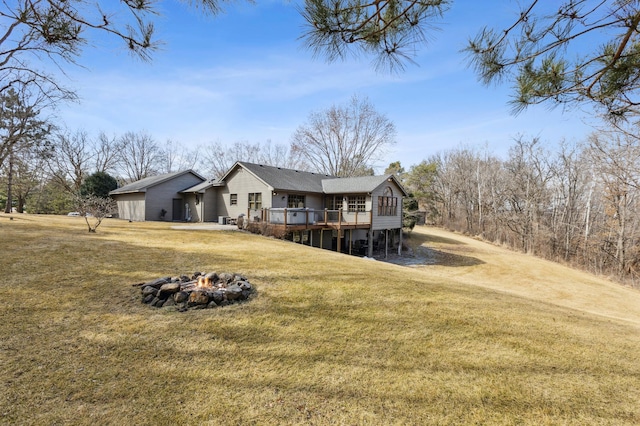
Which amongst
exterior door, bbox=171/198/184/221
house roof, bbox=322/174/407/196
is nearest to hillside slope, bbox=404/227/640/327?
house roof, bbox=322/174/407/196

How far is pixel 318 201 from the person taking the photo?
19.9m

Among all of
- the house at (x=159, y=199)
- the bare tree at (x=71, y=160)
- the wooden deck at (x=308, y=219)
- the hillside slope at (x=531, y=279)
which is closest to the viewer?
the hillside slope at (x=531, y=279)

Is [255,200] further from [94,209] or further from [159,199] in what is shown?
[159,199]

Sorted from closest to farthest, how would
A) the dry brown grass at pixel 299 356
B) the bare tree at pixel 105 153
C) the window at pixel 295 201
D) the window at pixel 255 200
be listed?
the dry brown grass at pixel 299 356, the window at pixel 255 200, the window at pixel 295 201, the bare tree at pixel 105 153

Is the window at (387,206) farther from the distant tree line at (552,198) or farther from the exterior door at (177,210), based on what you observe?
the exterior door at (177,210)

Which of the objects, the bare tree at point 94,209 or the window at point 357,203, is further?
the window at point 357,203

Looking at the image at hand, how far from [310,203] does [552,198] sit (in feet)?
71.3

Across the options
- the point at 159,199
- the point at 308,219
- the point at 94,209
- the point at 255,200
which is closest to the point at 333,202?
the point at 308,219

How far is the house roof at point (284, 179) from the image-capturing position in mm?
17372

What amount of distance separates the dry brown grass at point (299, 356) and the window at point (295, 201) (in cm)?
1137

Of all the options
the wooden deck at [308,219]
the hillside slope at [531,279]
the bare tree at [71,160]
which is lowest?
the hillside slope at [531,279]

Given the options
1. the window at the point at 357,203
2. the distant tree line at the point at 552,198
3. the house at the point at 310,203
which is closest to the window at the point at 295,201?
the house at the point at 310,203

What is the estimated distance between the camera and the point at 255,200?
18.0m

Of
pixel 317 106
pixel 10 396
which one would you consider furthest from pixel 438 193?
pixel 10 396
